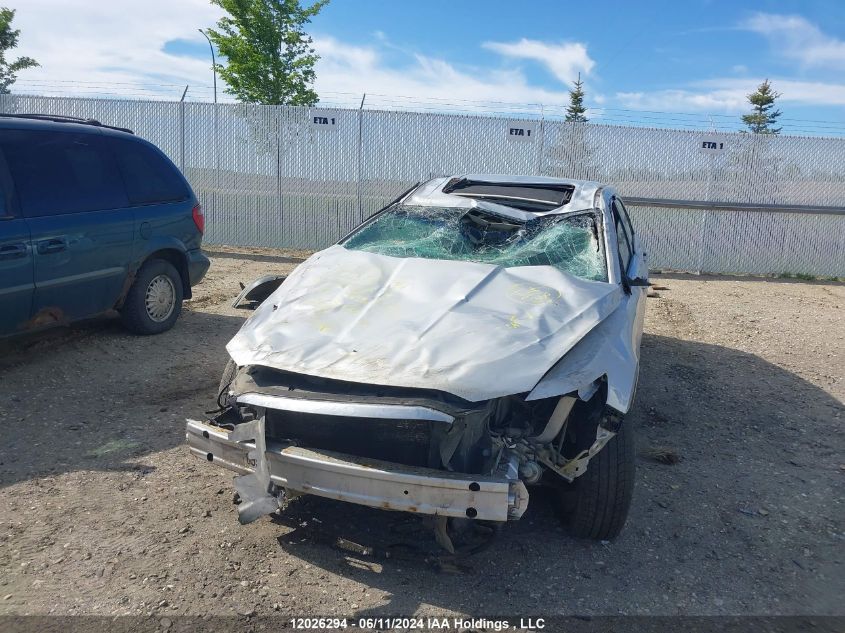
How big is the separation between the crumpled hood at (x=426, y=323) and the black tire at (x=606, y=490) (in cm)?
58

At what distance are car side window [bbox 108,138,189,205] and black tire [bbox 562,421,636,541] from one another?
16.4 feet

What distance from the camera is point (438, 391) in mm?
3092

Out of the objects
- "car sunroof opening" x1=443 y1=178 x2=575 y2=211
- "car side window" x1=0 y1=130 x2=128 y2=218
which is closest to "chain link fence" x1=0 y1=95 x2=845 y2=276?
"car side window" x1=0 y1=130 x2=128 y2=218

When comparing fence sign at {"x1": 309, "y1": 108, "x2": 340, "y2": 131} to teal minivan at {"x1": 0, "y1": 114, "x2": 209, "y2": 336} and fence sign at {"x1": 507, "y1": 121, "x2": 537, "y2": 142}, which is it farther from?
teal minivan at {"x1": 0, "y1": 114, "x2": 209, "y2": 336}

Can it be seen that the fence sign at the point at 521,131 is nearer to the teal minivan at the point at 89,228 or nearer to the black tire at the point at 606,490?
the teal minivan at the point at 89,228

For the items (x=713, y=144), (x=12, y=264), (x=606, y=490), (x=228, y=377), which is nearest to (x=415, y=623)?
(x=606, y=490)

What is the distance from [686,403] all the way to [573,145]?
763 centimetres

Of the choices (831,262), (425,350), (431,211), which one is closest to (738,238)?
(831,262)

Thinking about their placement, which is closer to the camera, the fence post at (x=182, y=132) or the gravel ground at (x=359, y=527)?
the gravel ground at (x=359, y=527)

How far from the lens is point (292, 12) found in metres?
19.4

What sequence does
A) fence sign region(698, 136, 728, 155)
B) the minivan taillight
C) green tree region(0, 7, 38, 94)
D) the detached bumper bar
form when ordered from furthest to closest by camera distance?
green tree region(0, 7, 38, 94), fence sign region(698, 136, 728, 155), the minivan taillight, the detached bumper bar

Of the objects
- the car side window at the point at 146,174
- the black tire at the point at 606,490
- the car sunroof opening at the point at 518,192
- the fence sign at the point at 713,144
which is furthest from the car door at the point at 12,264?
the fence sign at the point at 713,144

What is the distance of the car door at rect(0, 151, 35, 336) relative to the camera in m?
5.34

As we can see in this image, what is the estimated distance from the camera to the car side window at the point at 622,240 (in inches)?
185
